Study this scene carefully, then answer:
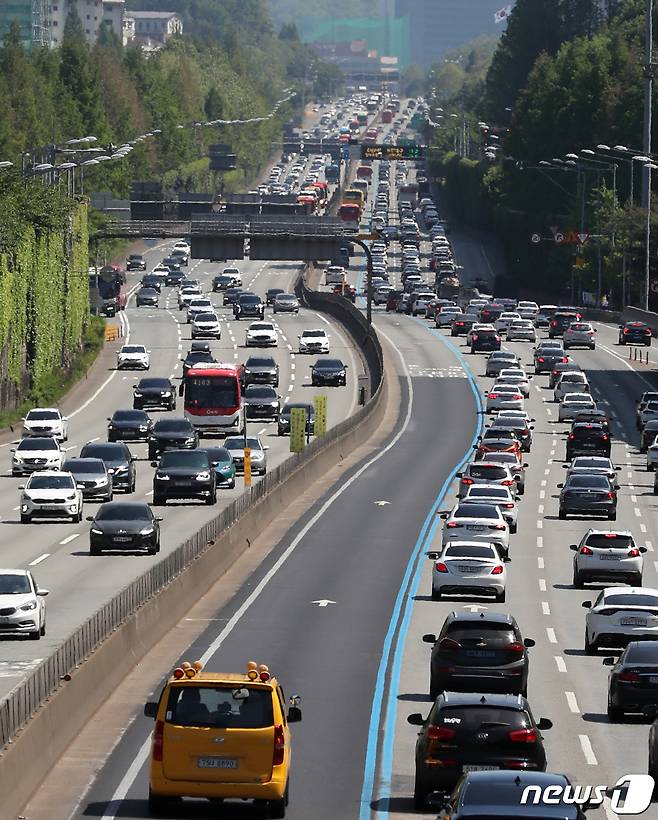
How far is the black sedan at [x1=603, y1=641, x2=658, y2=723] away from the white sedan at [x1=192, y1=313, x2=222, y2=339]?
328 feet

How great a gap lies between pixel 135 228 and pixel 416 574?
122 metres

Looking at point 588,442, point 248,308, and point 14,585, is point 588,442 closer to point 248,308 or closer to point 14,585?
point 14,585


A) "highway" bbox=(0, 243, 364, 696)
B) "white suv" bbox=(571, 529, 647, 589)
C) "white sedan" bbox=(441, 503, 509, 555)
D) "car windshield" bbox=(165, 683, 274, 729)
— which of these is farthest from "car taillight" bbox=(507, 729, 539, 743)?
"white sedan" bbox=(441, 503, 509, 555)

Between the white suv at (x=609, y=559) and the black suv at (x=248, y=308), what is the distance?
96.5 meters

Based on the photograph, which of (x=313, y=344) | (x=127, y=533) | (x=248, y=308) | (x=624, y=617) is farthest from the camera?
(x=248, y=308)

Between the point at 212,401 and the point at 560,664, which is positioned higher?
the point at 212,401

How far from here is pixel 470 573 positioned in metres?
47.0

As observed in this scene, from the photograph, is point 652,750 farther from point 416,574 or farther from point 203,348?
point 203,348

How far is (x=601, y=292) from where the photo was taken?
169 m

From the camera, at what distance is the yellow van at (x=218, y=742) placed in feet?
76.9

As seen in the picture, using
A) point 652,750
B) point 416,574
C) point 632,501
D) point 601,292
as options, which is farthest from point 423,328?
point 652,750

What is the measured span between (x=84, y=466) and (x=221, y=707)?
43371 millimetres

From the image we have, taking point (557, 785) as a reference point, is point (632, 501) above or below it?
below

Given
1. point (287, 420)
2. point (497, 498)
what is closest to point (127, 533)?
point (497, 498)
